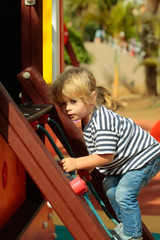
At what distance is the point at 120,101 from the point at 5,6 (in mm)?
13256

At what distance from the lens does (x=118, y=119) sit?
1.82 m

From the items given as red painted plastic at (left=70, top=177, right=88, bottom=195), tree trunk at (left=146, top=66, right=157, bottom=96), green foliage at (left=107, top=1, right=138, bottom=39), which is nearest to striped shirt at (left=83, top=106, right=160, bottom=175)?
red painted plastic at (left=70, top=177, right=88, bottom=195)

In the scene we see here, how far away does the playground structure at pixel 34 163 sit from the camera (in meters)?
1.48

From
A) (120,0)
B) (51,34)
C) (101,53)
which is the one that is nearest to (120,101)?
(101,53)

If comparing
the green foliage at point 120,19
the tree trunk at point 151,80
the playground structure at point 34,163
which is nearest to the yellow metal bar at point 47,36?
the playground structure at point 34,163

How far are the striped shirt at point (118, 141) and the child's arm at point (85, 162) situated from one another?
28 mm

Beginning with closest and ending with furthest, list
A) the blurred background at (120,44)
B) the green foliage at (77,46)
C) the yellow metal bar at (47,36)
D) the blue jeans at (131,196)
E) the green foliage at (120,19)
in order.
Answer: the blue jeans at (131,196)
the yellow metal bar at (47,36)
the green foliage at (77,46)
the blurred background at (120,44)
the green foliage at (120,19)

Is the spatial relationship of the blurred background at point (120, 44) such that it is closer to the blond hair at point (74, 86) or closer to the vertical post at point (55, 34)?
the vertical post at point (55, 34)

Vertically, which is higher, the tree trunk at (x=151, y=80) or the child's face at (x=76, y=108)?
the child's face at (x=76, y=108)

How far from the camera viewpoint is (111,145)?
1732 millimetres

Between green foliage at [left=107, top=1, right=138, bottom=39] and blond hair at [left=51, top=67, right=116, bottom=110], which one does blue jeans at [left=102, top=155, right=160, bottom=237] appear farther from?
green foliage at [left=107, top=1, right=138, bottom=39]

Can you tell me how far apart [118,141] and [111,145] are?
0.29 ft

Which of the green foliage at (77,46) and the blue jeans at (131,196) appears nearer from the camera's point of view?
the blue jeans at (131,196)

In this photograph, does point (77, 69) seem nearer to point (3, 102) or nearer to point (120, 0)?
point (3, 102)
